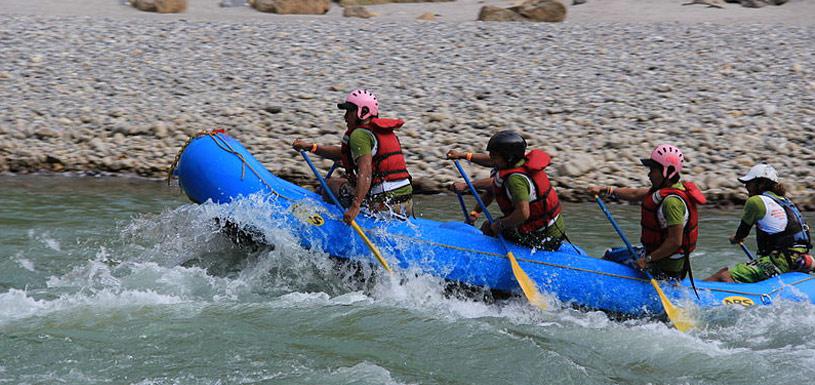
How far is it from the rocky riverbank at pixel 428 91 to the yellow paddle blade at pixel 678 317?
14.6 feet

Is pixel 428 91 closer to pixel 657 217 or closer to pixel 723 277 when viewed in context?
pixel 723 277

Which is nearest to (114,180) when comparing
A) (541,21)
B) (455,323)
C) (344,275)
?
(344,275)

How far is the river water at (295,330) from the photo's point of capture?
6.36m

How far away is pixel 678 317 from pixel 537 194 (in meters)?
1.32

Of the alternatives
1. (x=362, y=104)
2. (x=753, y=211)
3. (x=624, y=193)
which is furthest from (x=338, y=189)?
(x=753, y=211)

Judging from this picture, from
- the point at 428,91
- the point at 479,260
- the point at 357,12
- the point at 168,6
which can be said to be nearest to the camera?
the point at 479,260

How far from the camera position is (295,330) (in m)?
6.99

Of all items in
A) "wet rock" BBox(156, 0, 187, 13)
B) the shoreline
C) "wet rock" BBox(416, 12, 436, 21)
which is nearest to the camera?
the shoreline

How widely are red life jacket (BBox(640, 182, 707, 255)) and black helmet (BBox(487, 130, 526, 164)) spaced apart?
0.97 meters

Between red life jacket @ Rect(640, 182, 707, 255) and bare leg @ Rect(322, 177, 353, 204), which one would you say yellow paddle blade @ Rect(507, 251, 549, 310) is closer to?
red life jacket @ Rect(640, 182, 707, 255)

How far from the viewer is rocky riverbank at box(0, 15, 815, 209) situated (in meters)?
12.2

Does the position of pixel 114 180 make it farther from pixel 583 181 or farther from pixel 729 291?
pixel 729 291

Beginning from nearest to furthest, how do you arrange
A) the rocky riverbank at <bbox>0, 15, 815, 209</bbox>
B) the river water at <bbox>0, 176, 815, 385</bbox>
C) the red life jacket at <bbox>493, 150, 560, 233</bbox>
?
the river water at <bbox>0, 176, 815, 385</bbox>
the red life jacket at <bbox>493, 150, 560, 233</bbox>
the rocky riverbank at <bbox>0, 15, 815, 209</bbox>

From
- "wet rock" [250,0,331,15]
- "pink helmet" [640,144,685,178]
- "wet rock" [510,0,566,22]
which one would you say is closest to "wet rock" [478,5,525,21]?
"wet rock" [510,0,566,22]
